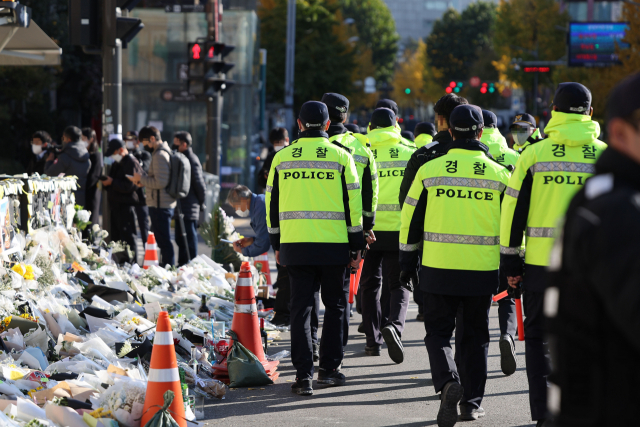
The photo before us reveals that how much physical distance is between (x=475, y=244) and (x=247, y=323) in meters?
2.05

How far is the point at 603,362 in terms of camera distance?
80.2 inches

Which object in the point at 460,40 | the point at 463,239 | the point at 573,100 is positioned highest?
the point at 460,40

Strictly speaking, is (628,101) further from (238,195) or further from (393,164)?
(238,195)

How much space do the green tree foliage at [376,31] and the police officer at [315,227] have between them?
7083 centimetres

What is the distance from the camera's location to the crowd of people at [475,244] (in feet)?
6.64

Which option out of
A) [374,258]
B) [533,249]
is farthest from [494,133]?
[533,249]

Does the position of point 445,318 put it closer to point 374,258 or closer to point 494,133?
point 374,258

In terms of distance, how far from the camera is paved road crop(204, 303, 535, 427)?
5.33 metres

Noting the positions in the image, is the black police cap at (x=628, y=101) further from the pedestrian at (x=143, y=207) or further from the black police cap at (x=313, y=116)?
the pedestrian at (x=143, y=207)

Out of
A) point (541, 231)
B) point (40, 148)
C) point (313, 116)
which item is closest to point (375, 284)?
point (313, 116)

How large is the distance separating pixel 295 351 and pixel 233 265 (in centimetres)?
442

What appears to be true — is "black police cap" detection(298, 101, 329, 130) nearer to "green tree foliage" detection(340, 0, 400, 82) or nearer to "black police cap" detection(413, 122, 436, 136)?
"black police cap" detection(413, 122, 436, 136)

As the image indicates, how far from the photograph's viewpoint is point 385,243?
7391mm

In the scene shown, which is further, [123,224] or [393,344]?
[123,224]
